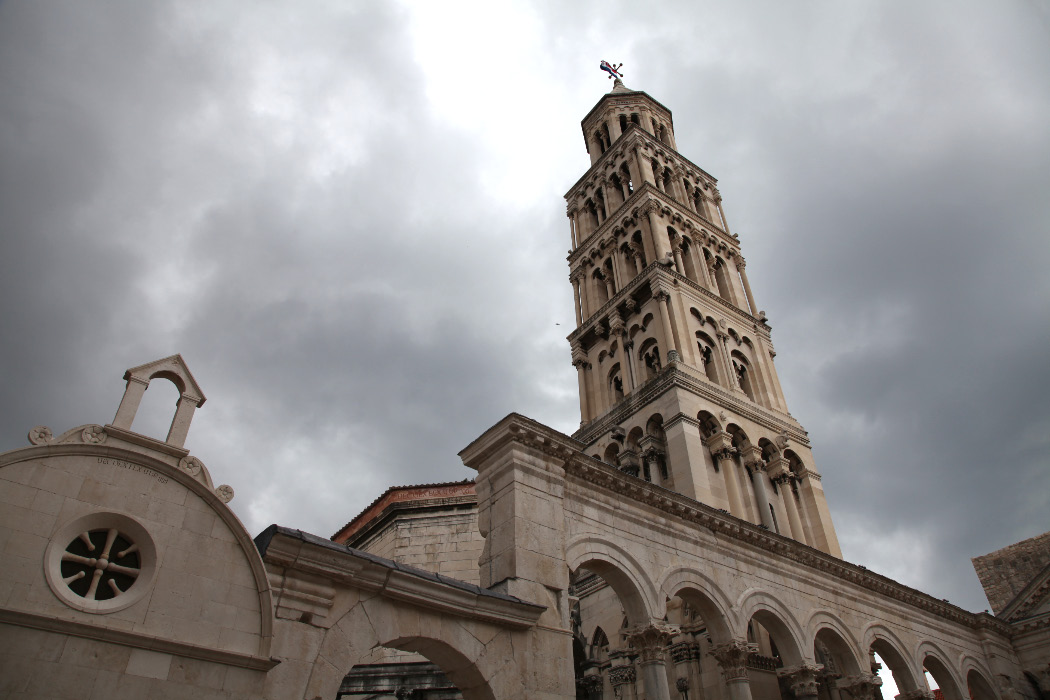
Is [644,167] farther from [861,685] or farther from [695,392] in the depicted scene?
[861,685]

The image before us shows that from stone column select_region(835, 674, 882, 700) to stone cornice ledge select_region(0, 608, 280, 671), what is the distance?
15.7 m

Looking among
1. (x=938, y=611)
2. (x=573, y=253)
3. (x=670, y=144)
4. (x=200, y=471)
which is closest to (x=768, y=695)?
(x=938, y=611)

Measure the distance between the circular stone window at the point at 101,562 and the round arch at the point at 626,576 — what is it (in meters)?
7.73

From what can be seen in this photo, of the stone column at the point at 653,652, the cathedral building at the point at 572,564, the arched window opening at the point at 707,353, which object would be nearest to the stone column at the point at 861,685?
the cathedral building at the point at 572,564

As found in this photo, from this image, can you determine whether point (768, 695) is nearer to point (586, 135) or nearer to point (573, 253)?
point (573, 253)

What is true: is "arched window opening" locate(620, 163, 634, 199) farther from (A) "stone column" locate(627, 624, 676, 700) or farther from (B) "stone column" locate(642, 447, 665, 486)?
(A) "stone column" locate(627, 624, 676, 700)

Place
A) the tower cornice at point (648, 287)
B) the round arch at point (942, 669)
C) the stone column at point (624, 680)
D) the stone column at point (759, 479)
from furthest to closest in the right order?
the tower cornice at point (648, 287)
the stone column at point (759, 479)
the round arch at point (942, 669)
the stone column at point (624, 680)

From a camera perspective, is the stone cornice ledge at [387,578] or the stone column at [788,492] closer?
the stone cornice ledge at [387,578]

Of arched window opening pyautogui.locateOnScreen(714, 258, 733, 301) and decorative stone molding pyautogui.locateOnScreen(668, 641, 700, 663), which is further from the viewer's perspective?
arched window opening pyautogui.locateOnScreen(714, 258, 733, 301)

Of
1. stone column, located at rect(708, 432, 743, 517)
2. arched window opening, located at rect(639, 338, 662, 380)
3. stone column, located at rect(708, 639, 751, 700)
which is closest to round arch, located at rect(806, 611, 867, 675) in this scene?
stone column, located at rect(708, 639, 751, 700)

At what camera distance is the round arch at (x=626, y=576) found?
44.3 feet

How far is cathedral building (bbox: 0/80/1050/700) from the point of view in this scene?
7.92 metres

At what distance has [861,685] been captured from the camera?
1772 centimetres

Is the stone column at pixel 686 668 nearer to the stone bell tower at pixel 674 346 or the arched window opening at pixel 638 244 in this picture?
the stone bell tower at pixel 674 346
